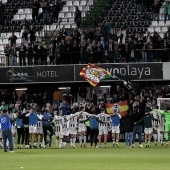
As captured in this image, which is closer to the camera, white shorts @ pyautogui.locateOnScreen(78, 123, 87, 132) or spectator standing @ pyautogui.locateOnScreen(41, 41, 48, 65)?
white shorts @ pyautogui.locateOnScreen(78, 123, 87, 132)

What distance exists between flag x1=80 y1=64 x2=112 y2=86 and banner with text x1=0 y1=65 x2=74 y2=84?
2891 mm

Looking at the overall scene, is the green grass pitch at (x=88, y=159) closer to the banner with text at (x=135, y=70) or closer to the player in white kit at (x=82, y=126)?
the player in white kit at (x=82, y=126)

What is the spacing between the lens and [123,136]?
157ft

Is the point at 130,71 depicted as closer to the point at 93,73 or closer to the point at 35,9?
the point at 93,73

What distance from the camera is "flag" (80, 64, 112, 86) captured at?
48719mm

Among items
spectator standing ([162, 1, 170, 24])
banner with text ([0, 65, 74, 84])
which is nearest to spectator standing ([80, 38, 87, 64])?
banner with text ([0, 65, 74, 84])

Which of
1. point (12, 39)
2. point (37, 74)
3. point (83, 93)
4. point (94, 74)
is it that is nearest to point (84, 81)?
point (83, 93)

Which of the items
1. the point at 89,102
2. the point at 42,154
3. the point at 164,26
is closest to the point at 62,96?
the point at 89,102

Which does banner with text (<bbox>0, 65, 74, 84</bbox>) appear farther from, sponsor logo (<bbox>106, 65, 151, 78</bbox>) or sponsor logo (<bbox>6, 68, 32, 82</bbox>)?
sponsor logo (<bbox>106, 65, 151, 78</bbox>)

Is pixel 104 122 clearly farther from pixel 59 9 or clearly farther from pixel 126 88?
pixel 59 9

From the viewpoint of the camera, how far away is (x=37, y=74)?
53.0 metres

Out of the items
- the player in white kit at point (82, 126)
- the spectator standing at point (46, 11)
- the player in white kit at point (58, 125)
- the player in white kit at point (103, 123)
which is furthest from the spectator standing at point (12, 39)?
the player in white kit at point (103, 123)

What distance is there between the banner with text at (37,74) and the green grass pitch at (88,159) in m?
11.9

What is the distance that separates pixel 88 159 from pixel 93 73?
17.1 metres
